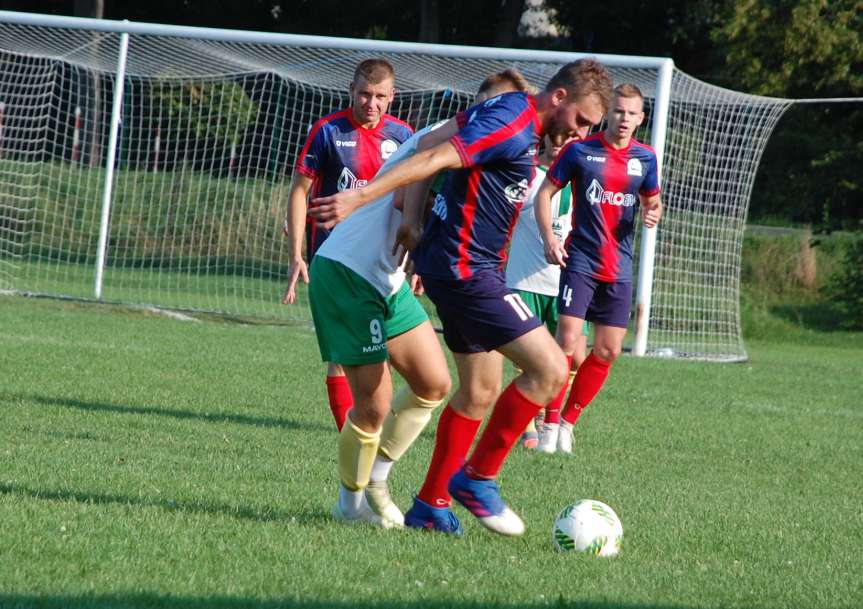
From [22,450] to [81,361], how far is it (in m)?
4.25

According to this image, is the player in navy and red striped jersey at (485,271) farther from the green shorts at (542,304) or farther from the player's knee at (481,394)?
the green shorts at (542,304)

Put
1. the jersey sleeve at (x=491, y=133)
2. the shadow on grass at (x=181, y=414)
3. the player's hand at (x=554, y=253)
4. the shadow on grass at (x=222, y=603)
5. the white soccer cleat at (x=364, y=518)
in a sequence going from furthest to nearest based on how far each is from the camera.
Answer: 1. the shadow on grass at (x=181, y=414)
2. the player's hand at (x=554, y=253)
3. the white soccer cleat at (x=364, y=518)
4. the jersey sleeve at (x=491, y=133)
5. the shadow on grass at (x=222, y=603)

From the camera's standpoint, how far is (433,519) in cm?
510

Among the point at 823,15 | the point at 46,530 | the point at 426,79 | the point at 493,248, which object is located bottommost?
the point at 46,530

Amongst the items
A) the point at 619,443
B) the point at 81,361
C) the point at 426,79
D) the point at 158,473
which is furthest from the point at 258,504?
the point at 426,79

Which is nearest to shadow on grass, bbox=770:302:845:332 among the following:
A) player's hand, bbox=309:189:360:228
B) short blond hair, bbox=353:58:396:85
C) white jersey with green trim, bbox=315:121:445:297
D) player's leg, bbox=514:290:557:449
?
player's leg, bbox=514:290:557:449

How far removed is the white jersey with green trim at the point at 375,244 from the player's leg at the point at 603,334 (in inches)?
128

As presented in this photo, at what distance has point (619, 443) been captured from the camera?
832 centimetres

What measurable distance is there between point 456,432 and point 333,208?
52.5 inches

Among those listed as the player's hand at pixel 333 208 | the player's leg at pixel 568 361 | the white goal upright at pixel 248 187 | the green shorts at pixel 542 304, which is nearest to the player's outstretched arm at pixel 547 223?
the player's leg at pixel 568 361

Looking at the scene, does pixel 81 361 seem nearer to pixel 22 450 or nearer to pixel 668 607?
pixel 22 450

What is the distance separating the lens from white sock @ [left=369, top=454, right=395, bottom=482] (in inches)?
208

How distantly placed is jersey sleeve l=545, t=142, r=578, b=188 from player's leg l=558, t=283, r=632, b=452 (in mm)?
695

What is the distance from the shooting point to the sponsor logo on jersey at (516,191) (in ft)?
16.0
